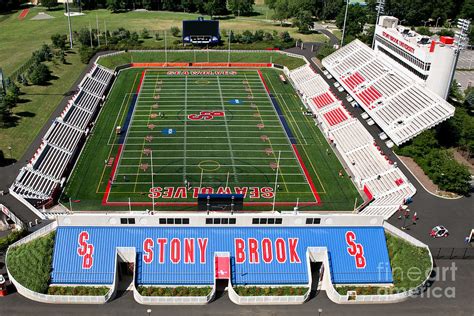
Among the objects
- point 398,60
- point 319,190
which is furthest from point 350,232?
point 398,60

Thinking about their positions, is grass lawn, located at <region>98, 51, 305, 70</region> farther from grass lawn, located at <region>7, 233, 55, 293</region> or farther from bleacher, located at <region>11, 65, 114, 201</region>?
grass lawn, located at <region>7, 233, 55, 293</region>

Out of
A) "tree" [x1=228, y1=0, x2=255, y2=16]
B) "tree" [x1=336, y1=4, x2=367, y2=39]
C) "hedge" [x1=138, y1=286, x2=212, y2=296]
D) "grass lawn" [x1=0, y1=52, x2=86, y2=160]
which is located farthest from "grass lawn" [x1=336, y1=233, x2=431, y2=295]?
"tree" [x1=228, y1=0, x2=255, y2=16]

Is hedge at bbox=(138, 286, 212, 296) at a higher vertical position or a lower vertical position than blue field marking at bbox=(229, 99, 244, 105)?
lower

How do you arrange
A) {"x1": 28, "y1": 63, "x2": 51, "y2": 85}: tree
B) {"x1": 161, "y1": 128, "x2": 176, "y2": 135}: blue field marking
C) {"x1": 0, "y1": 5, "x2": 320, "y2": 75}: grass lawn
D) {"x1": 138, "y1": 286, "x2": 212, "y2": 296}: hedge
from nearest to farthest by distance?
{"x1": 138, "y1": 286, "x2": 212, "y2": 296}: hedge, {"x1": 161, "y1": 128, "x2": 176, "y2": 135}: blue field marking, {"x1": 28, "y1": 63, "x2": 51, "y2": 85}: tree, {"x1": 0, "y1": 5, "x2": 320, "y2": 75}: grass lawn

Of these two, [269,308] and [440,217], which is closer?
[269,308]

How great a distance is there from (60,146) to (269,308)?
39351 mm

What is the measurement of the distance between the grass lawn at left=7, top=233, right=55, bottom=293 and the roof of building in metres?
0.72

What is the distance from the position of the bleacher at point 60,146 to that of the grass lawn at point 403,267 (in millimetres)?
35530

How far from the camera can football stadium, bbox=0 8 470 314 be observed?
41.2m

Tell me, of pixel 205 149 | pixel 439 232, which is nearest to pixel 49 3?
pixel 205 149

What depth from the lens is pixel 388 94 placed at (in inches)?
3022

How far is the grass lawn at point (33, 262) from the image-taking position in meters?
39.8

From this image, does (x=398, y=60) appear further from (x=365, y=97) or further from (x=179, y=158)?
(x=179, y=158)

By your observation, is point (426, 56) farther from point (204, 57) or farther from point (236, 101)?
point (204, 57)
